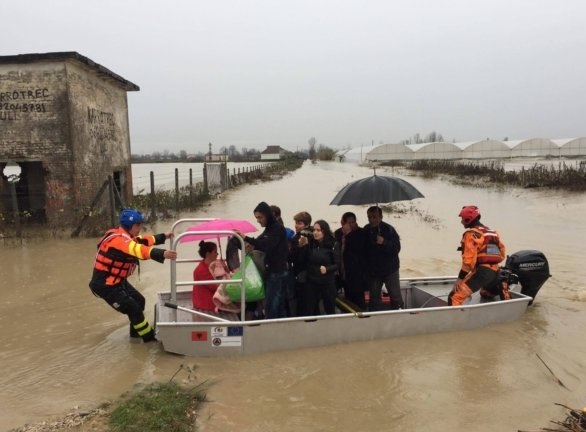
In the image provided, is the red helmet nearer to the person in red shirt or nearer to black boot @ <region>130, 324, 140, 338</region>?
the person in red shirt

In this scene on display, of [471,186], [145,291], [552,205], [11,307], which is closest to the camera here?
[11,307]

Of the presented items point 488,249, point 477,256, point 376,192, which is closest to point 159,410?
point 376,192

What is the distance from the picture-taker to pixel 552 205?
18.6m

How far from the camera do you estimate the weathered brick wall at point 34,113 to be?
41.3ft

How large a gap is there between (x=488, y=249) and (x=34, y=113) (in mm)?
11833

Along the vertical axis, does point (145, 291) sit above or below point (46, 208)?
below

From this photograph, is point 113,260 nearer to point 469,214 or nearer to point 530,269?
point 469,214

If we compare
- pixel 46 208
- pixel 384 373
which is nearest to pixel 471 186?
pixel 46 208

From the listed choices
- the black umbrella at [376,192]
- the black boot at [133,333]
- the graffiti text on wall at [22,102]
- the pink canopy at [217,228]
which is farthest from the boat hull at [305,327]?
the graffiti text on wall at [22,102]

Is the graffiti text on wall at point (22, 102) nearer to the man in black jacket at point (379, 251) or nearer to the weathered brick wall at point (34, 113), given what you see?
the weathered brick wall at point (34, 113)

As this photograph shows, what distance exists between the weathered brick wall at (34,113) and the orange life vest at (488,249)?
36.2 ft

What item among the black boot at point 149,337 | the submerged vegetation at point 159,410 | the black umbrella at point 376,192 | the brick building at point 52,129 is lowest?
the submerged vegetation at point 159,410

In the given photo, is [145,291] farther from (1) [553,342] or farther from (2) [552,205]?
(2) [552,205]

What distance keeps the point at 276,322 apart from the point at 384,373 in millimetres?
1225
